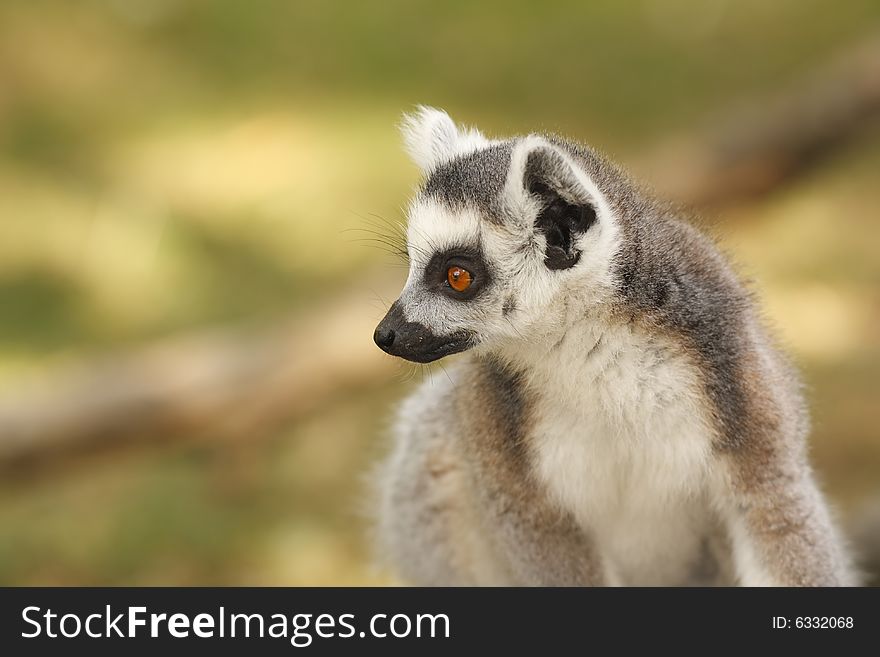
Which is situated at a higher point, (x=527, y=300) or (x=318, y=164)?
(x=318, y=164)

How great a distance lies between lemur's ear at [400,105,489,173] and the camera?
355 cm

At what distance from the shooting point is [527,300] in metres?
3.23

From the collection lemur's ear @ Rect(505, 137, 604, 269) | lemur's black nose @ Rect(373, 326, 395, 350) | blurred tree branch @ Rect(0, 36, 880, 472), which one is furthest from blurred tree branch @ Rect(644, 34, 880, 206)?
lemur's black nose @ Rect(373, 326, 395, 350)

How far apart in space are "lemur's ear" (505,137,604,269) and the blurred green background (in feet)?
7.10

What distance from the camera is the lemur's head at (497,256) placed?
10.3 ft

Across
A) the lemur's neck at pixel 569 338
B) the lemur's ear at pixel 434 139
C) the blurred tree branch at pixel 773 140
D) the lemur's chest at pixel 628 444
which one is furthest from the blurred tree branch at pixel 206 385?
the lemur's neck at pixel 569 338

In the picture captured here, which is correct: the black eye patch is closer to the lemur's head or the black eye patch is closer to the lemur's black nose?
the lemur's head

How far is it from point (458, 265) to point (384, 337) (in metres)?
0.29

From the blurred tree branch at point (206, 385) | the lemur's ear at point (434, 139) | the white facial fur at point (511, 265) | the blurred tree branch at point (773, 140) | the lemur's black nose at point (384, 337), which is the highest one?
the blurred tree branch at point (773, 140)

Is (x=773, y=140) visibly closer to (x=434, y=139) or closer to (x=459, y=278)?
(x=434, y=139)

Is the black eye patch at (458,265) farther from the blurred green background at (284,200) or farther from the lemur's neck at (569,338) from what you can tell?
the blurred green background at (284,200)

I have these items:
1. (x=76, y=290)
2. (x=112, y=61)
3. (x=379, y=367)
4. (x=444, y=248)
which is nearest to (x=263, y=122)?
(x=112, y=61)

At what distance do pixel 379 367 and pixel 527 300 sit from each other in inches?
147
